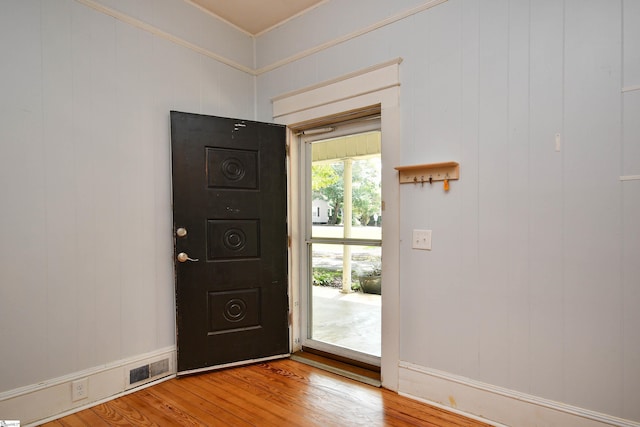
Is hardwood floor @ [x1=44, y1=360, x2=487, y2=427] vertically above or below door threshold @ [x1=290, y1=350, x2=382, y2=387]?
above

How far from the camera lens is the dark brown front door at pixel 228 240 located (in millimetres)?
2508

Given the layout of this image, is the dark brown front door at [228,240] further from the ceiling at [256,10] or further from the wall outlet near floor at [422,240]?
the wall outlet near floor at [422,240]

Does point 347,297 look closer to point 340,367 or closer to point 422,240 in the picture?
point 340,367

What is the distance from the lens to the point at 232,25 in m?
2.97

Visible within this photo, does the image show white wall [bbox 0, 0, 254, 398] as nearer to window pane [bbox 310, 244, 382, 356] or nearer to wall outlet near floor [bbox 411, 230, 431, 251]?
window pane [bbox 310, 244, 382, 356]

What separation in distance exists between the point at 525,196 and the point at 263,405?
1.99 meters

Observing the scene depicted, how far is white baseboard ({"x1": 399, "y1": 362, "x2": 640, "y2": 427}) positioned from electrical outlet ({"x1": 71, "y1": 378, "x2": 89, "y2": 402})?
2008 mm

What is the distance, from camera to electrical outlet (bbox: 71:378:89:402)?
2.05m

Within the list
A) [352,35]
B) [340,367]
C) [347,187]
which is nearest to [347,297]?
[340,367]

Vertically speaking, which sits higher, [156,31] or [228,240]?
[156,31]

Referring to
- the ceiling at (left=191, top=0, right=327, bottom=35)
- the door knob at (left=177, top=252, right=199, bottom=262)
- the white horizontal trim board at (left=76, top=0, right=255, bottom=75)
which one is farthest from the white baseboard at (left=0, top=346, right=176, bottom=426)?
the ceiling at (left=191, top=0, right=327, bottom=35)

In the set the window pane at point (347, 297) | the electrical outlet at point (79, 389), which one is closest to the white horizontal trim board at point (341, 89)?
the window pane at point (347, 297)

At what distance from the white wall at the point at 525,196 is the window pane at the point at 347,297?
0.49 m

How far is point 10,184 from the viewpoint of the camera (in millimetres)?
1853
